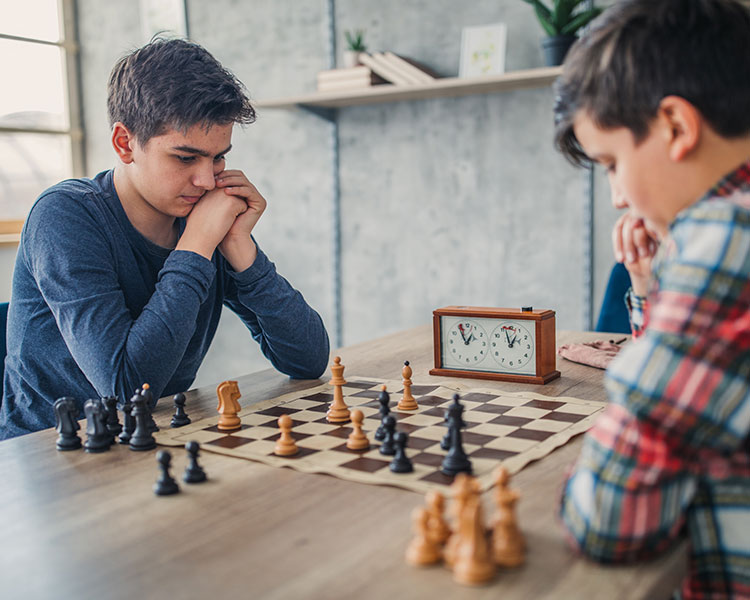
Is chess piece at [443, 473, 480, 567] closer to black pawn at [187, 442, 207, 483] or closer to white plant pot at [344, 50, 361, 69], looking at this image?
black pawn at [187, 442, 207, 483]

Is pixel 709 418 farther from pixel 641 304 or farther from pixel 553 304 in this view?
pixel 553 304

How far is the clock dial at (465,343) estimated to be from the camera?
1.80 meters

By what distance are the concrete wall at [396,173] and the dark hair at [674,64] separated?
2.75 m

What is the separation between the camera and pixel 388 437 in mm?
→ 1246

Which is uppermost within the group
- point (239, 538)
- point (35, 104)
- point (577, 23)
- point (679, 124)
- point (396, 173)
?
point (577, 23)

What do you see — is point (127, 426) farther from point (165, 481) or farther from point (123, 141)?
point (123, 141)

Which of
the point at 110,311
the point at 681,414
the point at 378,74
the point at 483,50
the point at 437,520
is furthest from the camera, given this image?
the point at 378,74

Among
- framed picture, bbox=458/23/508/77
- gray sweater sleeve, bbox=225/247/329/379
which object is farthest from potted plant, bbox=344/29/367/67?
gray sweater sleeve, bbox=225/247/329/379

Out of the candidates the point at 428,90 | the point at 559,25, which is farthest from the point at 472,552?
the point at 428,90

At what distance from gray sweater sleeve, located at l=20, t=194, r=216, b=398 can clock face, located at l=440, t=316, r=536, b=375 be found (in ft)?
1.93

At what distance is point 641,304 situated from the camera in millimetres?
1430

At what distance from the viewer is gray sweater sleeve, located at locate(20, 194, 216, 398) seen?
1.60 meters

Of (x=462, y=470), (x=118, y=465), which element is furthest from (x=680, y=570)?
(x=118, y=465)

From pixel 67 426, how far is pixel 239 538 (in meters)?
0.56
